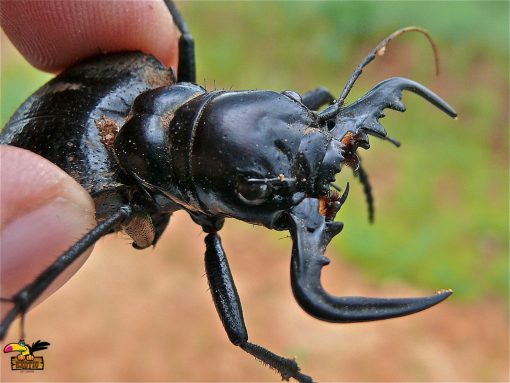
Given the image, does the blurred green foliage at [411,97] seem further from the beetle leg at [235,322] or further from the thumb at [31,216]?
the thumb at [31,216]

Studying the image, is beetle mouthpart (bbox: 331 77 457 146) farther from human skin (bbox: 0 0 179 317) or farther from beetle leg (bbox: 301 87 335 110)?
human skin (bbox: 0 0 179 317)

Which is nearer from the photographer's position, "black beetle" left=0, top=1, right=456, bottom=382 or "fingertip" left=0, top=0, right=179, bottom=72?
"black beetle" left=0, top=1, right=456, bottom=382

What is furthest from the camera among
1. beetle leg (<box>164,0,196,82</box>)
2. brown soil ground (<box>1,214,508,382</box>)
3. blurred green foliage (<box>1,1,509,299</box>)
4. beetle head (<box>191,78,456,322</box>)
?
blurred green foliage (<box>1,1,509,299</box>)

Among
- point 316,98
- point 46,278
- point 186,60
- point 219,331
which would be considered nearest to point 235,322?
point 46,278

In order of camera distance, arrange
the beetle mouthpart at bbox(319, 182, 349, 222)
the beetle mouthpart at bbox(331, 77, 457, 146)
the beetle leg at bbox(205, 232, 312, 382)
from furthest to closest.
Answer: the beetle leg at bbox(205, 232, 312, 382), the beetle mouthpart at bbox(331, 77, 457, 146), the beetle mouthpart at bbox(319, 182, 349, 222)

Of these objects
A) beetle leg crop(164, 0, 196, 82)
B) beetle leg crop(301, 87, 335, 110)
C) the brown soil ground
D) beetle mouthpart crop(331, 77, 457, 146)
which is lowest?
the brown soil ground

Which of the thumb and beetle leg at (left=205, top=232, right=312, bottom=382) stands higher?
the thumb

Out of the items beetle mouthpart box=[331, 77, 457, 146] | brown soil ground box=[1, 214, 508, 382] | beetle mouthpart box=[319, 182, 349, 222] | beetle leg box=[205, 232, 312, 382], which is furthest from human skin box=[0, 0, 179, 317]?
brown soil ground box=[1, 214, 508, 382]
